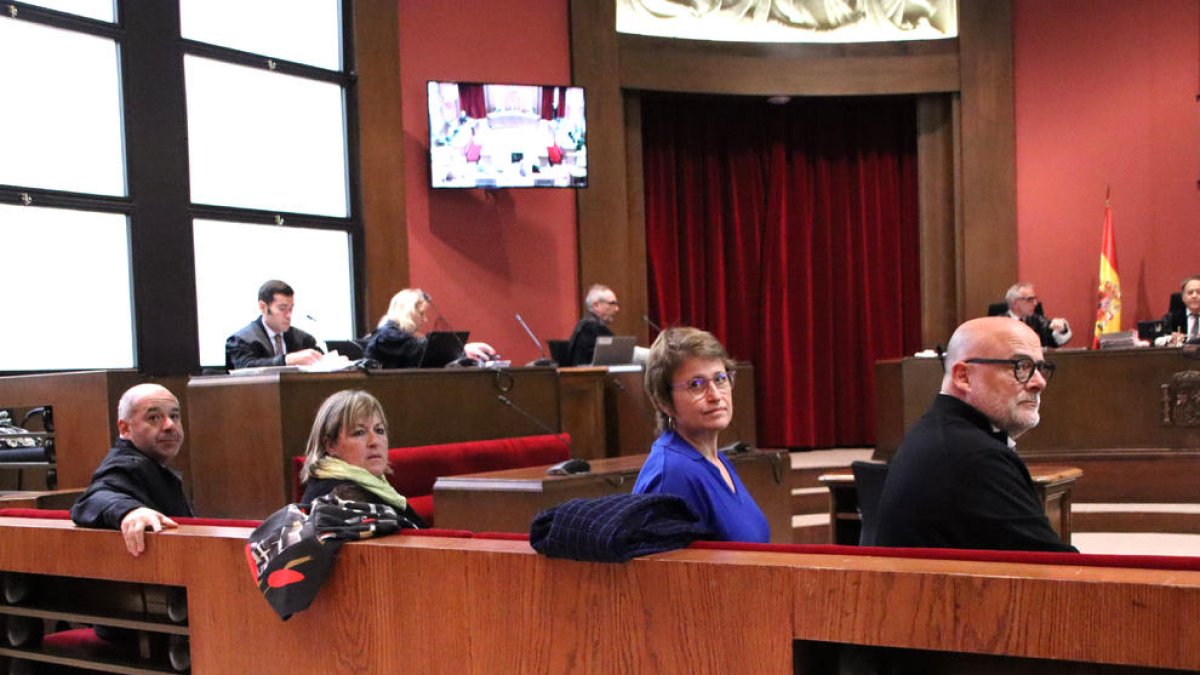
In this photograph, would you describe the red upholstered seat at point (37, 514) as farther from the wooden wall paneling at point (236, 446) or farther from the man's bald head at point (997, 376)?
the wooden wall paneling at point (236, 446)

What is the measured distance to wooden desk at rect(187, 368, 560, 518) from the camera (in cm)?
481

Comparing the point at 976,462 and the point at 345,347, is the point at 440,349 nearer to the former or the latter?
the point at 345,347

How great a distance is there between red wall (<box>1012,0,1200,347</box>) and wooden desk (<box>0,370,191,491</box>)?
7.03m

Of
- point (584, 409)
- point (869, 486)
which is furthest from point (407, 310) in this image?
point (869, 486)

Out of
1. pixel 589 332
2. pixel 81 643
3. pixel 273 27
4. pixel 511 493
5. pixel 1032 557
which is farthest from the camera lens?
pixel 589 332

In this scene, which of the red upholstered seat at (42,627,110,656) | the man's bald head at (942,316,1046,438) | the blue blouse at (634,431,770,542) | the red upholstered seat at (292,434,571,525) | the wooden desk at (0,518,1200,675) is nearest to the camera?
the wooden desk at (0,518,1200,675)

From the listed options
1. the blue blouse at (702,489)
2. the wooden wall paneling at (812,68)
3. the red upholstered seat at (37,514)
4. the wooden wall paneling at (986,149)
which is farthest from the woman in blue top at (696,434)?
the wooden wall paneling at (986,149)

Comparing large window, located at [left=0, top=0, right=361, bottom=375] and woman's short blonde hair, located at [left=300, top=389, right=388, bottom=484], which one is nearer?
woman's short blonde hair, located at [left=300, top=389, right=388, bottom=484]

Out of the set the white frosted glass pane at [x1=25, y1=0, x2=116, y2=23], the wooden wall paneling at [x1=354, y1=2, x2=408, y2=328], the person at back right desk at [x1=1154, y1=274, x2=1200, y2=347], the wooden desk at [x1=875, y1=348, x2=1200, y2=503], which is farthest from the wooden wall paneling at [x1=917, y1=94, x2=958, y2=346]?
the white frosted glass pane at [x1=25, y1=0, x2=116, y2=23]

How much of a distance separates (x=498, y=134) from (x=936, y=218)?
148 inches

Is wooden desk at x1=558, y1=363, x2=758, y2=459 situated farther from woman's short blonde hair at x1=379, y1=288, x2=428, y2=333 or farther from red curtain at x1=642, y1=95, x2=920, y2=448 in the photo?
red curtain at x1=642, y1=95, x2=920, y2=448

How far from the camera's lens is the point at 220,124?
6.81 metres

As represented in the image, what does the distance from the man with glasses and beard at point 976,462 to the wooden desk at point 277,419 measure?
318cm

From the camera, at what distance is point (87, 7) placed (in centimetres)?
617
